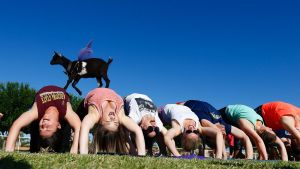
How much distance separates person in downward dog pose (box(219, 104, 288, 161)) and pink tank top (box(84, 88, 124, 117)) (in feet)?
11.5

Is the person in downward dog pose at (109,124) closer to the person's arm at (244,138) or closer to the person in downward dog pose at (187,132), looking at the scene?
the person in downward dog pose at (187,132)

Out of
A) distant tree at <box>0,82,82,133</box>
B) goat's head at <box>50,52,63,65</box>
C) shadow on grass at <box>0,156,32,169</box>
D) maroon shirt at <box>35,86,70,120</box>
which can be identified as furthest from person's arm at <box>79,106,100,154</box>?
distant tree at <box>0,82,82,133</box>

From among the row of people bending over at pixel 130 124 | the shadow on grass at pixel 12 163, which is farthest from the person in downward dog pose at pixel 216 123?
the shadow on grass at pixel 12 163

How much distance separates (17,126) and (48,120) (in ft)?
1.39

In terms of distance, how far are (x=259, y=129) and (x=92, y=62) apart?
5.29m

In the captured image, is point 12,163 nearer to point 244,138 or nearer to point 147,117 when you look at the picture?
point 147,117

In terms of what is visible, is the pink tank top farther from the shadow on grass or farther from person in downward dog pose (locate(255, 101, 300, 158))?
person in downward dog pose (locate(255, 101, 300, 158))

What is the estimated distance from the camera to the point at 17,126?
220 inches

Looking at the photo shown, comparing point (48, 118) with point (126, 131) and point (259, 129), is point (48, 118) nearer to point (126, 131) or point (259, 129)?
point (126, 131)

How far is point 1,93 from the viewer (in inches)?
1553

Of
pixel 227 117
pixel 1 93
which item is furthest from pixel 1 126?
pixel 227 117

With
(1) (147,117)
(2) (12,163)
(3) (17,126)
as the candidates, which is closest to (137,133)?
(1) (147,117)

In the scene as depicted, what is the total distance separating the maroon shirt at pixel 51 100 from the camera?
600cm

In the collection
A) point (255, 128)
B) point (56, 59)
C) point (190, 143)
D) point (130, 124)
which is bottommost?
point (190, 143)
